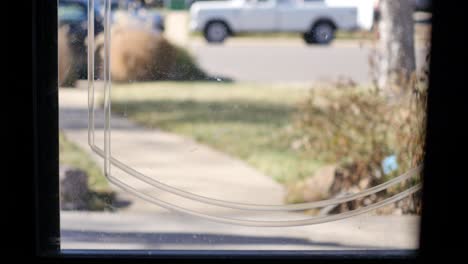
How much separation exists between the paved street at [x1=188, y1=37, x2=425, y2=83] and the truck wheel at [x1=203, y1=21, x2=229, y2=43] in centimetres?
4

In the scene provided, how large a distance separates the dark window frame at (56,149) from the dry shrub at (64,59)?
188mm

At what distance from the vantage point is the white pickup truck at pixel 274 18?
425 cm

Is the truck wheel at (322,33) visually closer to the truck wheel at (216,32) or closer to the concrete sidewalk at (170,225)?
the truck wheel at (216,32)

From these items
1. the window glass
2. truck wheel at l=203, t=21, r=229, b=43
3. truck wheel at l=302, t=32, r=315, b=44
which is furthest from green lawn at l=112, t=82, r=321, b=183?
truck wheel at l=302, t=32, r=315, b=44

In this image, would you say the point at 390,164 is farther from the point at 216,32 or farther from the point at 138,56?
the point at 138,56

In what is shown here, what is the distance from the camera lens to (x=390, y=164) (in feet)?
16.2

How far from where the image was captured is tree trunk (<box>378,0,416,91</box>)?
4.36 meters

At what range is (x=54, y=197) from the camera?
341 cm

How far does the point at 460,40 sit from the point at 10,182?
1945mm

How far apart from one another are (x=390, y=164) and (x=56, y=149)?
2326mm

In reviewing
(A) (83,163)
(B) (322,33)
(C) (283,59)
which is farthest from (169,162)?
(B) (322,33)

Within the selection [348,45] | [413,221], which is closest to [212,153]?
[348,45]

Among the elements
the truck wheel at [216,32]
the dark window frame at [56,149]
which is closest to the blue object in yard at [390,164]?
the truck wheel at [216,32]

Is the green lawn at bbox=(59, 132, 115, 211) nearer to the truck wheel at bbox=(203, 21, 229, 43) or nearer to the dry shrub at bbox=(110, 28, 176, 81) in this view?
the dry shrub at bbox=(110, 28, 176, 81)
